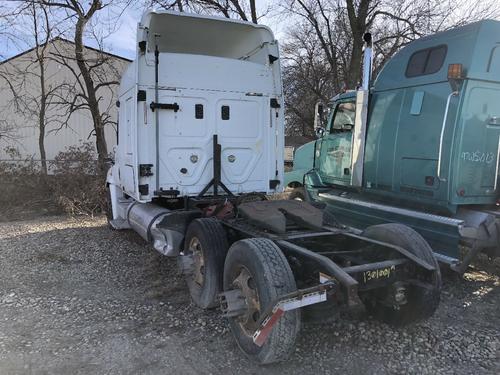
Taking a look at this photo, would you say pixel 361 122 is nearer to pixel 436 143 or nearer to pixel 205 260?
pixel 436 143

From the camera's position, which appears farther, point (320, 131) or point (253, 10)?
point (253, 10)

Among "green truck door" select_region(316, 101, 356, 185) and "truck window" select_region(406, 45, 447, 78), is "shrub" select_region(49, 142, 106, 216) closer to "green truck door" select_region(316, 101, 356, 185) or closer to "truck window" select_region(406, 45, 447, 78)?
"green truck door" select_region(316, 101, 356, 185)

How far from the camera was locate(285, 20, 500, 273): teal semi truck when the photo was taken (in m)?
5.78

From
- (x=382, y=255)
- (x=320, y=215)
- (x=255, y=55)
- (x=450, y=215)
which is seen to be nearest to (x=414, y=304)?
(x=382, y=255)

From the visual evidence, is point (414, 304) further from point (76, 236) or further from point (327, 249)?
point (76, 236)

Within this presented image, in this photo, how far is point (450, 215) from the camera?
6098mm

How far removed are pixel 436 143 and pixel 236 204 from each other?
9.11 ft

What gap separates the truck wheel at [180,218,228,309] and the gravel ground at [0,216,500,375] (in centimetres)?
20

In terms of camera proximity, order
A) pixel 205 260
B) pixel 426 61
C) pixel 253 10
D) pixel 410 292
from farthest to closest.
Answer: pixel 253 10
pixel 426 61
pixel 205 260
pixel 410 292

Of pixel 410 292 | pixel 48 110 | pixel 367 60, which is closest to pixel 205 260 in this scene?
pixel 410 292

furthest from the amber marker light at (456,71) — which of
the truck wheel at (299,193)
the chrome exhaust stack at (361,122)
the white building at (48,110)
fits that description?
the white building at (48,110)

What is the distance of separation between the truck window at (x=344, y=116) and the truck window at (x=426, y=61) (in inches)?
54.5

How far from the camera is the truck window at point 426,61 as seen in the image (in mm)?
6269

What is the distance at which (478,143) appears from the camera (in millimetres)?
5867
